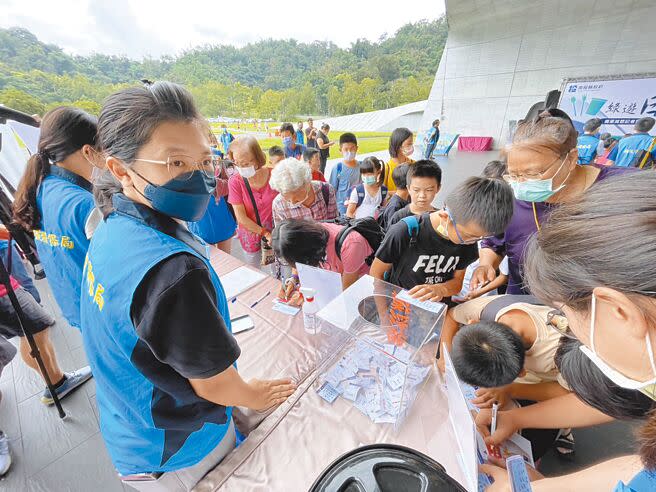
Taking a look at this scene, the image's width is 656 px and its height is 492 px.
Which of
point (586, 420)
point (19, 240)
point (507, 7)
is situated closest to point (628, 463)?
point (586, 420)

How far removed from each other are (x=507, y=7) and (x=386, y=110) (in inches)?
509

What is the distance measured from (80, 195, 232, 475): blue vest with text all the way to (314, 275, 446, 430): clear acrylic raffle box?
49 centimetres

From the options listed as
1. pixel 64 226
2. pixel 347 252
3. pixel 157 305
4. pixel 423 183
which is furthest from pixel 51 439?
pixel 423 183

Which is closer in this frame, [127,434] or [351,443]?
[127,434]

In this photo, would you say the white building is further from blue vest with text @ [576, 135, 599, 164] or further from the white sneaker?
the white sneaker

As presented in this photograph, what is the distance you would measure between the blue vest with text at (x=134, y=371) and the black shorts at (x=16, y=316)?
1336 mm

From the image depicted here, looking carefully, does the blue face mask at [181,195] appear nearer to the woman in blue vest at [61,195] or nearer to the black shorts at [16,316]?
the woman in blue vest at [61,195]

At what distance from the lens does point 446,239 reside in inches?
60.2

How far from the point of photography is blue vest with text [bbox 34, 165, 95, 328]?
1.33 metres

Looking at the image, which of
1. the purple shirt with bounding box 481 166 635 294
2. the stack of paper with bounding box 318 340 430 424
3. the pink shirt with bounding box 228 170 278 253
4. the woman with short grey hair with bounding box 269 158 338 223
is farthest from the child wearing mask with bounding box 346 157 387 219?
the stack of paper with bounding box 318 340 430 424

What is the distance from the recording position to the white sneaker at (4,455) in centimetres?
151

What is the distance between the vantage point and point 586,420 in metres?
1.05

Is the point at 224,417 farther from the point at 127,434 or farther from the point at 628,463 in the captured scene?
the point at 628,463

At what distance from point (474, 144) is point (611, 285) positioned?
1266 centimetres
